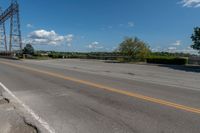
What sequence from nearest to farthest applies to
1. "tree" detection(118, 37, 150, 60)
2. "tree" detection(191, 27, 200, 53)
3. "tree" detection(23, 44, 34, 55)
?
"tree" detection(191, 27, 200, 53), "tree" detection(118, 37, 150, 60), "tree" detection(23, 44, 34, 55)

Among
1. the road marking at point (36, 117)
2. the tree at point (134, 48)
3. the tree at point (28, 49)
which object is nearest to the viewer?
the road marking at point (36, 117)

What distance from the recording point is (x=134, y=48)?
42.5m

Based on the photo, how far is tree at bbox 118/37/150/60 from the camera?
4147 centimetres

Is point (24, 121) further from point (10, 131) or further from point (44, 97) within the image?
point (44, 97)

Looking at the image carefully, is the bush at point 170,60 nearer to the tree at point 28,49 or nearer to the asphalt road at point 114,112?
the asphalt road at point 114,112

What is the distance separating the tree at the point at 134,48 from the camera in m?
41.5

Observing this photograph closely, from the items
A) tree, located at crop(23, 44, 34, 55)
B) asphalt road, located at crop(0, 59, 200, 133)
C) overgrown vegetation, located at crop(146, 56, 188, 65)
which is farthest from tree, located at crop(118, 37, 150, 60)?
asphalt road, located at crop(0, 59, 200, 133)

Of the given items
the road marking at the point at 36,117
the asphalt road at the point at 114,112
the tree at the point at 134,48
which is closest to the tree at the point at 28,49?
the tree at the point at 134,48

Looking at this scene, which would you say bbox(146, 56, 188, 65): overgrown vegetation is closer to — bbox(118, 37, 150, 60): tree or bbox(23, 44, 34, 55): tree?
bbox(118, 37, 150, 60): tree

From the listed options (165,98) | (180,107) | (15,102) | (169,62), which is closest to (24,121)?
(15,102)

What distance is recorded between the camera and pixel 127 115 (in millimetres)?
5797

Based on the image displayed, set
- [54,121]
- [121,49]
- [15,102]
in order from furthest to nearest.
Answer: [121,49], [15,102], [54,121]

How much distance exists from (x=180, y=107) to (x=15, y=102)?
5267mm

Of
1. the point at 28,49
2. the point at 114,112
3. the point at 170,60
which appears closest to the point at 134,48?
the point at 170,60
